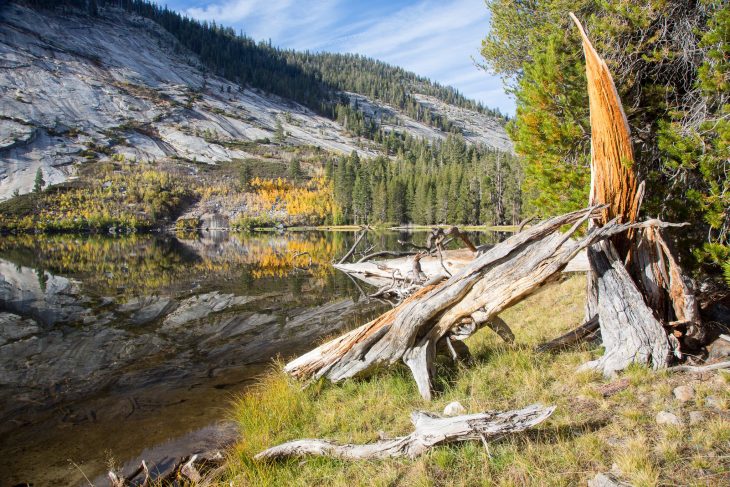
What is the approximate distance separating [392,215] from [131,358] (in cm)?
8892

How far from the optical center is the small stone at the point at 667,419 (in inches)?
151

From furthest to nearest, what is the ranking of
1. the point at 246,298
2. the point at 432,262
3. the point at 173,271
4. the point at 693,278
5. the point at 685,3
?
the point at 173,271, the point at 246,298, the point at 432,262, the point at 693,278, the point at 685,3

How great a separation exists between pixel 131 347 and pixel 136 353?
76cm

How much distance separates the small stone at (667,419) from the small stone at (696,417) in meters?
0.11

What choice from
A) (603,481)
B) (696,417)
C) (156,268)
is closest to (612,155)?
(696,417)

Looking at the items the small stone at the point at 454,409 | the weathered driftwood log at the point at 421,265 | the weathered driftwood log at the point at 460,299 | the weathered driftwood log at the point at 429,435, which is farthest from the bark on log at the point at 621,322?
the weathered driftwood log at the point at 421,265

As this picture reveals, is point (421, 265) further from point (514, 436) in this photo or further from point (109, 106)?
point (109, 106)

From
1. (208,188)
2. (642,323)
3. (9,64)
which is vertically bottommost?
(642,323)

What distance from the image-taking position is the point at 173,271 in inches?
1119

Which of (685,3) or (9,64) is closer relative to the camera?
(685,3)

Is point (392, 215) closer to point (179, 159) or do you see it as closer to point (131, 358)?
point (179, 159)

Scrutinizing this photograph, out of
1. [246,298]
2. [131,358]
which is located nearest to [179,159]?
[246,298]

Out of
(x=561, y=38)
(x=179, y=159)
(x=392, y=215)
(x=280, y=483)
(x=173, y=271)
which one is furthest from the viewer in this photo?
(x=179, y=159)

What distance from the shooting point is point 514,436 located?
162 inches
